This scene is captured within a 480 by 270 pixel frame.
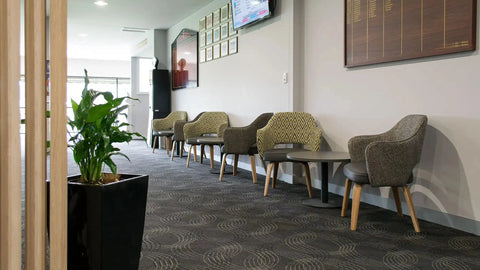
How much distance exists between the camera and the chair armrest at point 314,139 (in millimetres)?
3906

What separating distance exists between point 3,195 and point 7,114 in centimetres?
22

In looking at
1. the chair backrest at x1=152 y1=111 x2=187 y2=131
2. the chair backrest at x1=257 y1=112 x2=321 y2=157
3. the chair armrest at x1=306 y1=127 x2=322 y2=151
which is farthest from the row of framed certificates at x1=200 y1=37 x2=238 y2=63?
the chair armrest at x1=306 y1=127 x2=322 y2=151

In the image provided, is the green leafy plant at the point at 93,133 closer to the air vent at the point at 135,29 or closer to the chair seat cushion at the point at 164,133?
the chair seat cushion at the point at 164,133

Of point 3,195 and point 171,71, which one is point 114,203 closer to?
point 3,195

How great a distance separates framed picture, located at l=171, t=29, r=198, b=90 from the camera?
7.34m

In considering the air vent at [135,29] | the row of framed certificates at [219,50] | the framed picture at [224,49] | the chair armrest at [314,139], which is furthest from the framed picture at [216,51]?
the air vent at [135,29]

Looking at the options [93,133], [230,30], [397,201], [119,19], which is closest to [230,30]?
[230,30]

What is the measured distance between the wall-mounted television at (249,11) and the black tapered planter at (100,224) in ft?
11.6

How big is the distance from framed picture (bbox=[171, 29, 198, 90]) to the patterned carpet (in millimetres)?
3899

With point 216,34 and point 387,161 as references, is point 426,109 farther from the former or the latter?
point 216,34

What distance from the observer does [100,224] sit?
4.98ft

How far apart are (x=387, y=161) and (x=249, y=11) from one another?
10.3 ft

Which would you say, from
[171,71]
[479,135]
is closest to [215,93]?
[171,71]

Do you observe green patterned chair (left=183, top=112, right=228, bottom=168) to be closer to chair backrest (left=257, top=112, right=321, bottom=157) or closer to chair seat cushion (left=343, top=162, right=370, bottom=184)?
chair backrest (left=257, top=112, right=321, bottom=157)
